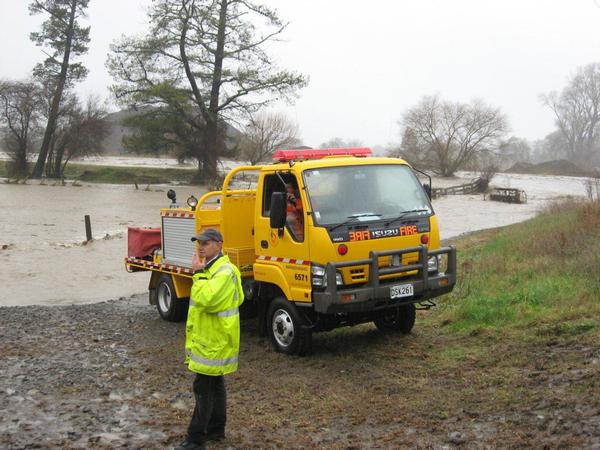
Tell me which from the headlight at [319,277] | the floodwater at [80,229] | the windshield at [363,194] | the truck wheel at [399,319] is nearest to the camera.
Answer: the headlight at [319,277]

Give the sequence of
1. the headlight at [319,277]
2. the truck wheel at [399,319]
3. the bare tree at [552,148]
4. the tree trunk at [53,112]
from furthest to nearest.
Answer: the bare tree at [552,148] → the tree trunk at [53,112] → the truck wheel at [399,319] → the headlight at [319,277]

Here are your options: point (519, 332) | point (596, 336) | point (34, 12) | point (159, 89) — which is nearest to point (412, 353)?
point (519, 332)

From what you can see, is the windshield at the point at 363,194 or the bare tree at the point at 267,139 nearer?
the windshield at the point at 363,194

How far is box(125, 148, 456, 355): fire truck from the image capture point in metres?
7.21

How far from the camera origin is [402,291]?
737cm

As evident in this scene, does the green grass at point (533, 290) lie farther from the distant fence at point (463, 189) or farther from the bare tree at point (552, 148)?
the bare tree at point (552, 148)

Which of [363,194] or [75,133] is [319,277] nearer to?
[363,194]

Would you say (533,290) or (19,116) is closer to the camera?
(533,290)

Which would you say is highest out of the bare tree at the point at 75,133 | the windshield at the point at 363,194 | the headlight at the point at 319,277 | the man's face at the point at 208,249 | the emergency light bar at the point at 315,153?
the bare tree at the point at 75,133

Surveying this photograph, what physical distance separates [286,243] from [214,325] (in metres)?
2.73

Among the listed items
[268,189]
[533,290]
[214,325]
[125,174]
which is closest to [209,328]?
[214,325]

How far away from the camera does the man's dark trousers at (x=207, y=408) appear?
16.5ft

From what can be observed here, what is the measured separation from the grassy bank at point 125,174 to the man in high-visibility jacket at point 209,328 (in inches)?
2183

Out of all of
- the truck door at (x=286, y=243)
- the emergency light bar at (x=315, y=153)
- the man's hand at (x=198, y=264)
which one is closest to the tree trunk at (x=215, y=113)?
the emergency light bar at (x=315, y=153)
